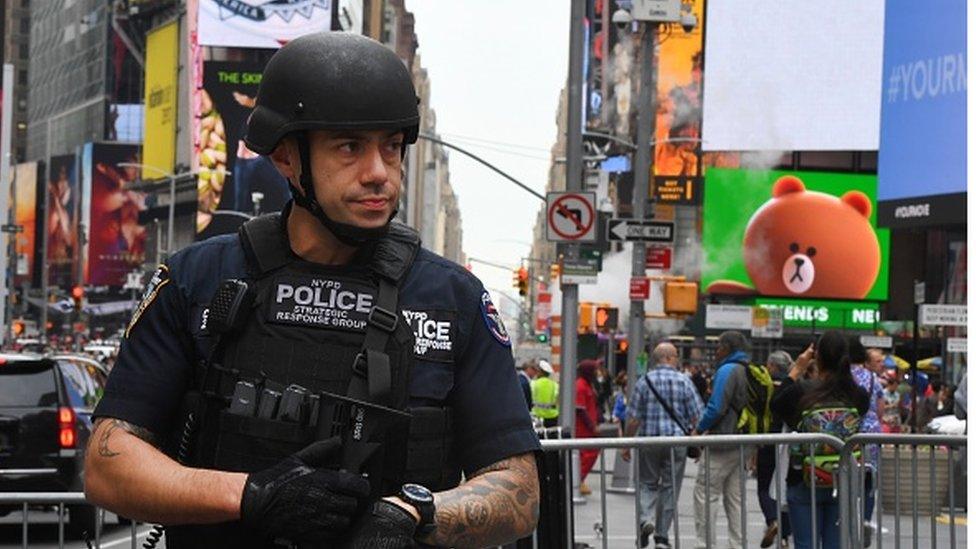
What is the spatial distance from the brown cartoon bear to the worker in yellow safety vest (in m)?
41.8

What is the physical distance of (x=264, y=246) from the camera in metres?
3.34

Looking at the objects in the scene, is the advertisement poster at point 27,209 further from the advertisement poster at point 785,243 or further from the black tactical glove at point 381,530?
the black tactical glove at point 381,530

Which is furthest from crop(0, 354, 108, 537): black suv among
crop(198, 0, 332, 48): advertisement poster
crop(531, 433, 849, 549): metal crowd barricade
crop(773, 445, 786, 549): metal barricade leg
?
crop(198, 0, 332, 48): advertisement poster

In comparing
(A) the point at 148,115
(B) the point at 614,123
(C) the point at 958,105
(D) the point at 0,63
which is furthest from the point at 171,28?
(C) the point at 958,105

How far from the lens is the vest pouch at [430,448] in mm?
3209

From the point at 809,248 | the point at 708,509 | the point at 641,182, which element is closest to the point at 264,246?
the point at 708,509

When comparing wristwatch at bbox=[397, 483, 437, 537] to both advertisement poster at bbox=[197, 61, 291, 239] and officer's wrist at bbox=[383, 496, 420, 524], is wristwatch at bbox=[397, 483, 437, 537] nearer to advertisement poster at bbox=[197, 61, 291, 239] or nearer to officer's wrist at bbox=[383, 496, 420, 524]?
officer's wrist at bbox=[383, 496, 420, 524]

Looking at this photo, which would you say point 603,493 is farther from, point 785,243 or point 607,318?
point 785,243

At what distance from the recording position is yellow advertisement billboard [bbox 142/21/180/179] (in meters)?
134

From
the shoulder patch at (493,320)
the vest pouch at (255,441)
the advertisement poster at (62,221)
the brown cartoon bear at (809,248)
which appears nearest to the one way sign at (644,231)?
the shoulder patch at (493,320)

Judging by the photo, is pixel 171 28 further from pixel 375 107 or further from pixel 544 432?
pixel 375 107

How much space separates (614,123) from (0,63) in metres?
69.1

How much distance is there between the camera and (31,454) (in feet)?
50.1

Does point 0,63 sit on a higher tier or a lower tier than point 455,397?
higher
